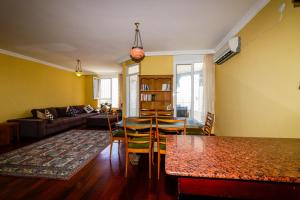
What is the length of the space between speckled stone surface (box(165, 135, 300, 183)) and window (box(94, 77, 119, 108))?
8008 millimetres

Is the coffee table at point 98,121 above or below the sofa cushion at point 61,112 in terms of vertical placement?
below

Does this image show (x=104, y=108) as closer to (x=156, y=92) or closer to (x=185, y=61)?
(x=156, y=92)

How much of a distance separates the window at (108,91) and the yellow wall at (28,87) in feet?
5.73

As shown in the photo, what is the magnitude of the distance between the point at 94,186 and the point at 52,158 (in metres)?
1.42

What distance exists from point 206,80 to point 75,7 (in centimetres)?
378

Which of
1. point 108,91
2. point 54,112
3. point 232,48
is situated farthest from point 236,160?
point 108,91

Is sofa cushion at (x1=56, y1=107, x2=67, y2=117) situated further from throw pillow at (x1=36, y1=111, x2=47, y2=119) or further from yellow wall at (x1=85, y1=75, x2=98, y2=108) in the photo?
yellow wall at (x1=85, y1=75, x2=98, y2=108)

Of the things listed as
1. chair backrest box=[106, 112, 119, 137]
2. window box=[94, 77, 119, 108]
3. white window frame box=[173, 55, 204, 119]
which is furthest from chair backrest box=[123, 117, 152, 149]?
window box=[94, 77, 119, 108]

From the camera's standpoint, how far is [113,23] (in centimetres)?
304

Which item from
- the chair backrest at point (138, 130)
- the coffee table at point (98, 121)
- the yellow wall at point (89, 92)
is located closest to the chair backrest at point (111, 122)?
the coffee table at point (98, 121)

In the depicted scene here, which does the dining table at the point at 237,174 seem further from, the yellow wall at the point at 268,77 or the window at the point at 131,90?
the window at the point at 131,90

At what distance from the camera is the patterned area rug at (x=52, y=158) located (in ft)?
8.30

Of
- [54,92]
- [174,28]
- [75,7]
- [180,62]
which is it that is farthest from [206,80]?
[54,92]

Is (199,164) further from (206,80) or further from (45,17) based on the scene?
(206,80)
